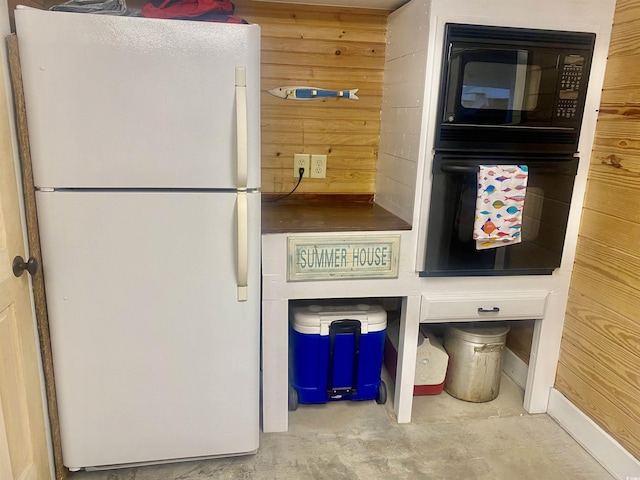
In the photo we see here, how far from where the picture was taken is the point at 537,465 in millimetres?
1915

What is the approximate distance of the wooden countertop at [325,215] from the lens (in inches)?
74.1

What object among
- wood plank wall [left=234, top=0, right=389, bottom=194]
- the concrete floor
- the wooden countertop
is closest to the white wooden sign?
the wooden countertop

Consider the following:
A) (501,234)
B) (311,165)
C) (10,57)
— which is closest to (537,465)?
(501,234)

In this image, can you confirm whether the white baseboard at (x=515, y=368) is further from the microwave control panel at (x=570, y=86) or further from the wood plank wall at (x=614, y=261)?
the microwave control panel at (x=570, y=86)

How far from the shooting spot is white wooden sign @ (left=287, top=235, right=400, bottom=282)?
1873 millimetres

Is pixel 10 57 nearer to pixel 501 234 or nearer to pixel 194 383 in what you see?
pixel 194 383

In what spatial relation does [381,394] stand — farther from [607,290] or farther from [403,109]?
[403,109]

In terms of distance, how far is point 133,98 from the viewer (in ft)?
4.78

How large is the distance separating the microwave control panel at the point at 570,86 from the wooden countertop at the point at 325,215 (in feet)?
2.40

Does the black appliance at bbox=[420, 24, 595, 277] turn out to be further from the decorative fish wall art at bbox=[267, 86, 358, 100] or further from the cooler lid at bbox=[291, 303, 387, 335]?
the decorative fish wall art at bbox=[267, 86, 358, 100]

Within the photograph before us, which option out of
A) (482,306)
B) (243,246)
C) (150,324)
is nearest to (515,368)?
(482,306)

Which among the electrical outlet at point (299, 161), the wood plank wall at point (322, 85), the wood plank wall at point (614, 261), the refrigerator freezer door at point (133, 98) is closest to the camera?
the refrigerator freezer door at point (133, 98)

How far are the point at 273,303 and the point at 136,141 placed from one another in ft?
2.59

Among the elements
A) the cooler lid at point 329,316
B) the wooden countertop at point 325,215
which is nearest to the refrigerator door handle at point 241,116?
the wooden countertop at point 325,215
